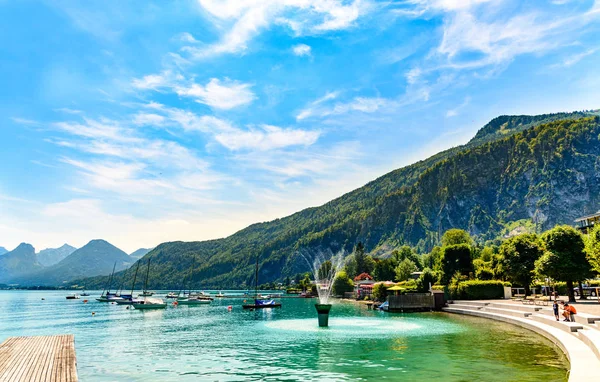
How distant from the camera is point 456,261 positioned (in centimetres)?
9681

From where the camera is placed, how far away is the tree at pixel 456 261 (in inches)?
3809

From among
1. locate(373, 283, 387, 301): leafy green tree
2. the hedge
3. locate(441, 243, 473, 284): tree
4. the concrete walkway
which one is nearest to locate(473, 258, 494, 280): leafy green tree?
locate(441, 243, 473, 284): tree

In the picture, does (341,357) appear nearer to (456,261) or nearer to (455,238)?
(456,261)

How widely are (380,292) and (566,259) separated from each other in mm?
57424

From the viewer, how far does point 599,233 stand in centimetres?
5097

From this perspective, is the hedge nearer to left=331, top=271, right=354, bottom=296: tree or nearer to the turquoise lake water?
the turquoise lake water

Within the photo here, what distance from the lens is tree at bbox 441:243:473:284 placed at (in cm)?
9675

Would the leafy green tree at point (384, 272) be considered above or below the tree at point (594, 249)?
below

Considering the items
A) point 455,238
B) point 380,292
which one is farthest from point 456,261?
point 455,238

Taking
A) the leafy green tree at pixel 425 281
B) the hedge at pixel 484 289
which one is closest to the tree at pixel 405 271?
the leafy green tree at pixel 425 281

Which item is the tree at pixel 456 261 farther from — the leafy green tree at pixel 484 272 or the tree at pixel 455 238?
the tree at pixel 455 238

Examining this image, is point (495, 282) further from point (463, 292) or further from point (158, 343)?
point (158, 343)

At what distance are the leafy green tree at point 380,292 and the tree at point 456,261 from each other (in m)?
18.0

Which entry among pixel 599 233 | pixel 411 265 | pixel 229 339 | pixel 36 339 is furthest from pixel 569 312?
pixel 411 265
